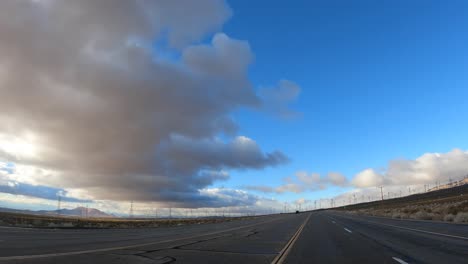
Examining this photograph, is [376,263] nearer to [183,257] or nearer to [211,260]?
[211,260]

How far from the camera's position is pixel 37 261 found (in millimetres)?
9625

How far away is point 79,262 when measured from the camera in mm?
9922

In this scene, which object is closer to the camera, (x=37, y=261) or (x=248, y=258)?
(x=37, y=261)

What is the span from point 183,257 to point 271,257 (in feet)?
9.69

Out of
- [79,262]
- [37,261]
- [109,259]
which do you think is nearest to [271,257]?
[109,259]

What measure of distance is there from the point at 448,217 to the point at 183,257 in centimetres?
3326

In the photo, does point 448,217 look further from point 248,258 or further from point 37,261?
point 37,261

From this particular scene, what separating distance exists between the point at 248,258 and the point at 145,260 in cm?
335

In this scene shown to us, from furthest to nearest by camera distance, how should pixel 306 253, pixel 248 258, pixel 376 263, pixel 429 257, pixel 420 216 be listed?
pixel 420 216 < pixel 306 253 < pixel 248 258 < pixel 429 257 < pixel 376 263

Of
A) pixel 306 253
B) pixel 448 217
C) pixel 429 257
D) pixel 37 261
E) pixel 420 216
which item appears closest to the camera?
pixel 37 261

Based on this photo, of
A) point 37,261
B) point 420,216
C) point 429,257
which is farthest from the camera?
point 420,216

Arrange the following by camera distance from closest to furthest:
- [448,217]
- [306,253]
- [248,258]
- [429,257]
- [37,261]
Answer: [37,261], [429,257], [248,258], [306,253], [448,217]

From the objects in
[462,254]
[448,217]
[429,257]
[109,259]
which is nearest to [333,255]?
[429,257]

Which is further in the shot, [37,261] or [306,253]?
[306,253]
